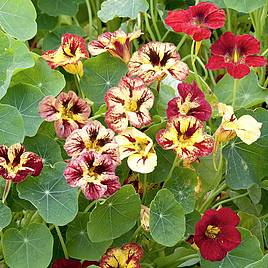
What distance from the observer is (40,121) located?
1479 mm

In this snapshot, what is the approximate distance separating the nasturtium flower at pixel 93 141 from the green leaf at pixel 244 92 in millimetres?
362

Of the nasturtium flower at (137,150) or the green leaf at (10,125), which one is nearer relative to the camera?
the nasturtium flower at (137,150)

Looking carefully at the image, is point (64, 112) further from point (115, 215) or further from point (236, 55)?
point (236, 55)

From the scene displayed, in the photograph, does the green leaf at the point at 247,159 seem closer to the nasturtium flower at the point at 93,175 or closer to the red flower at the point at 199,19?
the red flower at the point at 199,19

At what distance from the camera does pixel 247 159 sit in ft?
5.05

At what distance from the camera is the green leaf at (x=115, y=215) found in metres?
1.37

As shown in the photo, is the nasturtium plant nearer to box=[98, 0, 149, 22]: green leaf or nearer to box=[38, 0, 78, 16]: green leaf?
box=[98, 0, 149, 22]: green leaf

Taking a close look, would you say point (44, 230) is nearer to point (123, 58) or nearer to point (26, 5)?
point (123, 58)

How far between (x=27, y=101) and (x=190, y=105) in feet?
1.05

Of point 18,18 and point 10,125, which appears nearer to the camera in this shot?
point 10,125

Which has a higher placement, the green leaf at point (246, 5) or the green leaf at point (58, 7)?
the green leaf at point (246, 5)

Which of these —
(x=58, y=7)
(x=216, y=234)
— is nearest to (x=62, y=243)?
(x=216, y=234)

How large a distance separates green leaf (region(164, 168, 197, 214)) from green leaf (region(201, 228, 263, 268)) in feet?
0.34

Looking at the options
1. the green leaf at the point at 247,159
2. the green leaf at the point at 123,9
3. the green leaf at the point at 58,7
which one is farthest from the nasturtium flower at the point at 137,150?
the green leaf at the point at 58,7
